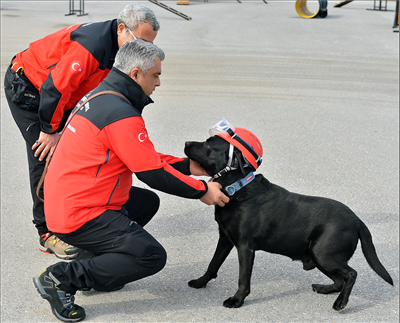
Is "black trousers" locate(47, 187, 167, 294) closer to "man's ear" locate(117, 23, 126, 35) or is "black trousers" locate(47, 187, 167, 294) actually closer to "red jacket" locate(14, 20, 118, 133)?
"red jacket" locate(14, 20, 118, 133)

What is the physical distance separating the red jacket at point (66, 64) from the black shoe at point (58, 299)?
1.21 m

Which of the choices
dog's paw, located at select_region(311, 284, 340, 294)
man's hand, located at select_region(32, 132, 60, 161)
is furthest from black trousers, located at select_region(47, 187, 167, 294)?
dog's paw, located at select_region(311, 284, 340, 294)

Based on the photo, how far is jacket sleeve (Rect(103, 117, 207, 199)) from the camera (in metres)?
2.74

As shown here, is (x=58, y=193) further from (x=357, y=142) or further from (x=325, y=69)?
(x=325, y=69)

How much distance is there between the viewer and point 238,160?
3092 mm

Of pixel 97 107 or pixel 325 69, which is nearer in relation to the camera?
pixel 97 107

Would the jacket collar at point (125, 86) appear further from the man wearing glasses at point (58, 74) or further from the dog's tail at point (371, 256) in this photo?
the dog's tail at point (371, 256)

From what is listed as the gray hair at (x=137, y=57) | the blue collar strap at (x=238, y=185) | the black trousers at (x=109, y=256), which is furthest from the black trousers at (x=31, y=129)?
the blue collar strap at (x=238, y=185)

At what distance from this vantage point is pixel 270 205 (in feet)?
10.4

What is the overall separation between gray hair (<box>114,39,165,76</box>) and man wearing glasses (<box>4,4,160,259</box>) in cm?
63

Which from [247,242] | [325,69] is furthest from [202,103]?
[247,242]

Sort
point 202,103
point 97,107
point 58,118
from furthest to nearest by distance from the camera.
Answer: point 202,103
point 58,118
point 97,107

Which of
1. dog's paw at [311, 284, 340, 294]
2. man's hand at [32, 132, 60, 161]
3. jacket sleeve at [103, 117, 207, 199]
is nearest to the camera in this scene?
jacket sleeve at [103, 117, 207, 199]

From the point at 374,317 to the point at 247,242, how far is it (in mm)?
1039
